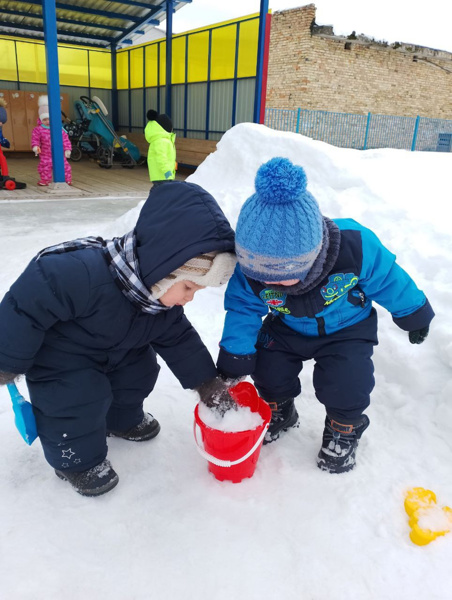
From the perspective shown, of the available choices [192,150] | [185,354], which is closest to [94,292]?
[185,354]

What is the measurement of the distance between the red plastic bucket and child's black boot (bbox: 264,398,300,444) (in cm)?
17

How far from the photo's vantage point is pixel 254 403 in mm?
1562

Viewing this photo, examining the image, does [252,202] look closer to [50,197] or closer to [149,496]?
[149,496]

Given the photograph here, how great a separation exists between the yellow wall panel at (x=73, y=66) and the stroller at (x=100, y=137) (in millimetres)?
2506

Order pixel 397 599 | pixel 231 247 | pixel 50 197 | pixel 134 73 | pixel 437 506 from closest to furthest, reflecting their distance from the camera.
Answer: pixel 397 599 → pixel 231 247 → pixel 437 506 → pixel 50 197 → pixel 134 73

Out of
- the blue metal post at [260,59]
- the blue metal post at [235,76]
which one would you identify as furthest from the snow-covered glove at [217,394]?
the blue metal post at [235,76]

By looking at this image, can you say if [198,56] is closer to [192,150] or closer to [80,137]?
[192,150]

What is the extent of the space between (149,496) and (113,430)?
→ 308mm

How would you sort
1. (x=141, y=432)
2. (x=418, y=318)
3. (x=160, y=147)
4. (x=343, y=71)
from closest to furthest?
(x=418, y=318) < (x=141, y=432) < (x=160, y=147) < (x=343, y=71)

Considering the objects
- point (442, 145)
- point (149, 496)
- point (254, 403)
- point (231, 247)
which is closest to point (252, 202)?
point (231, 247)

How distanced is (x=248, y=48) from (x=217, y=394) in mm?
9004

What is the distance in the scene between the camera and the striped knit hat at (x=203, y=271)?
3.95 feet

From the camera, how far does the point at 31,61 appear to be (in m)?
12.8

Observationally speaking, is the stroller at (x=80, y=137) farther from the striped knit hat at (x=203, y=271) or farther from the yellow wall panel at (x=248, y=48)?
the striped knit hat at (x=203, y=271)
